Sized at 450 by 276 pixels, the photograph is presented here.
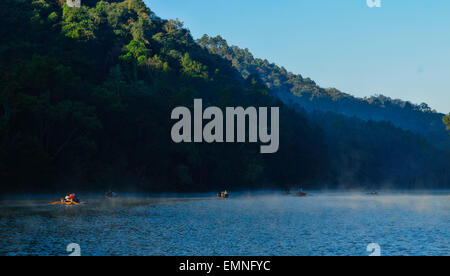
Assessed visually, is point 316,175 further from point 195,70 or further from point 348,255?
point 348,255

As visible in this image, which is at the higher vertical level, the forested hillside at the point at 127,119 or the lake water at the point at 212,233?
the forested hillside at the point at 127,119

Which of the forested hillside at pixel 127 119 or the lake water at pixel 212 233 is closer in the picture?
the lake water at pixel 212 233

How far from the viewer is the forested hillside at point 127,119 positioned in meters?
70.0

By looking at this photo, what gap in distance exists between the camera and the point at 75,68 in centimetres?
8869

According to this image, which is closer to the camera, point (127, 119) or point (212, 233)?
point (212, 233)

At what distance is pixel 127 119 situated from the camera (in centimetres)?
8769

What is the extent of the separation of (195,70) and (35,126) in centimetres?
7074

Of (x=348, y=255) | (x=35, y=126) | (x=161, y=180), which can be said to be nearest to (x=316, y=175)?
(x=161, y=180)

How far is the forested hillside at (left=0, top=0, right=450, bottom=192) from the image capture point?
7000 cm

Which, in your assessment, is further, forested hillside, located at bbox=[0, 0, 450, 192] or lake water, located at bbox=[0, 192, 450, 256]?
forested hillside, located at bbox=[0, 0, 450, 192]

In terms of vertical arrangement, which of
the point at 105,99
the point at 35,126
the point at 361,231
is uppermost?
the point at 105,99

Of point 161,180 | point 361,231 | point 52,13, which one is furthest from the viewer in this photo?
point 52,13

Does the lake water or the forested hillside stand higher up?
the forested hillside
